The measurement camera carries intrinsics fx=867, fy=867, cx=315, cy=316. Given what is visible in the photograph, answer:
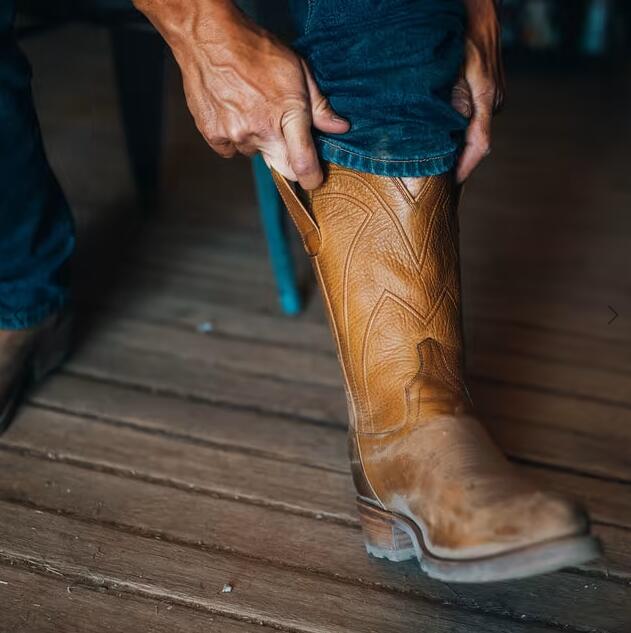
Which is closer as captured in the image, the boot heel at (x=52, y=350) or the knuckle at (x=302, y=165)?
the knuckle at (x=302, y=165)

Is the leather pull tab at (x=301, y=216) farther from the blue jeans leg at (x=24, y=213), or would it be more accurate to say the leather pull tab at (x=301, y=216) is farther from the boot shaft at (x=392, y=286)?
the blue jeans leg at (x=24, y=213)

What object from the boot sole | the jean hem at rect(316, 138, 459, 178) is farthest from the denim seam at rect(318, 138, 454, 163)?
the boot sole

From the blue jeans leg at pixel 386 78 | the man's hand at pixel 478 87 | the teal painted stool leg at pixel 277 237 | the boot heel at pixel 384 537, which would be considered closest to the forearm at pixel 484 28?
the man's hand at pixel 478 87

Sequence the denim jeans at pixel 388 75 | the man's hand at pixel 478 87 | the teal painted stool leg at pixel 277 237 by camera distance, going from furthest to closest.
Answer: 1. the teal painted stool leg at pixel 277 237
2. the man's hand at pixel 478 87
3. the denim jeans at pixel 388 75

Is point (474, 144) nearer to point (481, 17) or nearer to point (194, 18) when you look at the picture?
point (481, 17)

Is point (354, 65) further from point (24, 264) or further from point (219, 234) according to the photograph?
point (219, 234)

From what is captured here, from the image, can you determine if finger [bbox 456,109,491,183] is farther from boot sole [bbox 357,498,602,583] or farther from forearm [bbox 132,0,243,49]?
boot sole [bbox 357,498,602,583]

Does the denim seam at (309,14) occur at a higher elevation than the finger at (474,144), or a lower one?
higher

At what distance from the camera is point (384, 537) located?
889mm

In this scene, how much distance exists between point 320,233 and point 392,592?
0.37 meters

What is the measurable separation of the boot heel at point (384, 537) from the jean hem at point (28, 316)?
1.68 feet

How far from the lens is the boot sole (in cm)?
70

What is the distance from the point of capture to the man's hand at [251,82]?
85 centimetres

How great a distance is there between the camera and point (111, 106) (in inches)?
98.6
